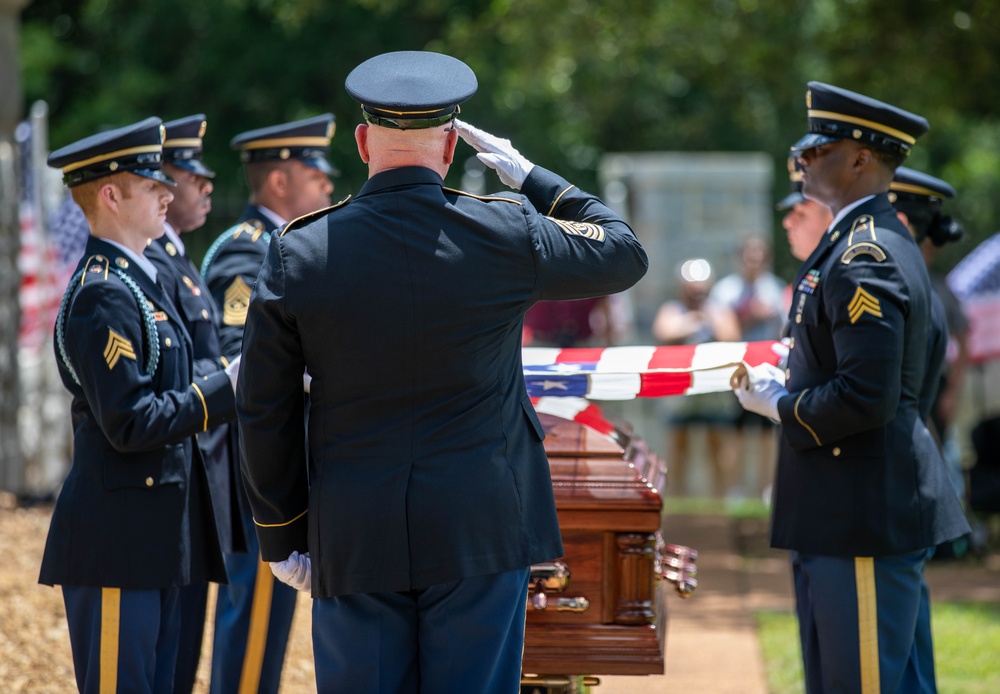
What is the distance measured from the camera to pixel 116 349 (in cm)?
318

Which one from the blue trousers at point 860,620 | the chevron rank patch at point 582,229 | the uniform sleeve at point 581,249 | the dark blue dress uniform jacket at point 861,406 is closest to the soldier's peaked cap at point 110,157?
the uniform sleeve at point 581,249

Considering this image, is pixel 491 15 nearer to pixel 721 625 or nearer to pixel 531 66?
pixel 531 66

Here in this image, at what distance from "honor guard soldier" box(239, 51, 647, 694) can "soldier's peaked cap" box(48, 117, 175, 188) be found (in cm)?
96

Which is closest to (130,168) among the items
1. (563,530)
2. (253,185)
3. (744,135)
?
(253,185)

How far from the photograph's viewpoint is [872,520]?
3.38 m

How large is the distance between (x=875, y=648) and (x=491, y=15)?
8.53 metres

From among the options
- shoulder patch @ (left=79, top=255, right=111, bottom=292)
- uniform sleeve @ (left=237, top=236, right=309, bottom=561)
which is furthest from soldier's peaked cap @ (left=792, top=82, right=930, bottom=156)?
shoulder patch @ (left=79, top=255, right=111, bottom=292)

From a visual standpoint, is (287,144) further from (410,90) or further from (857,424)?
(857,424)

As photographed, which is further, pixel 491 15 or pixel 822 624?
pixel 491 15

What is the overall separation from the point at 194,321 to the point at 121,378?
20.8 inches

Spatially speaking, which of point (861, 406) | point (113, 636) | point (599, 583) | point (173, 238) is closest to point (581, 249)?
point (861, 406)

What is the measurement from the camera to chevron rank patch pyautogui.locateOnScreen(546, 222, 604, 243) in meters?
2.73

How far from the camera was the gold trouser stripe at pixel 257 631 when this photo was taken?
399cm

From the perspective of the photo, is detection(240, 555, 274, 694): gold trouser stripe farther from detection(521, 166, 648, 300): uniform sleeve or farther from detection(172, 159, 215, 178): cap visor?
detection(521, 166, 648, 300): uniform sleeve
